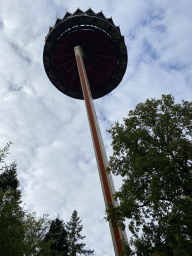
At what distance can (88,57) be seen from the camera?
3198 centimetres

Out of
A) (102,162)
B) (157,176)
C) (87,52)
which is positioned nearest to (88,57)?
(87,52)

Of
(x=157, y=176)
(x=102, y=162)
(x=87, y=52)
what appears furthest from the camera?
(x=87, y=52)

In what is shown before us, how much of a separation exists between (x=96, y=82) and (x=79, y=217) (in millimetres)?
26715

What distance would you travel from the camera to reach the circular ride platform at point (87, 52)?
2623 cm

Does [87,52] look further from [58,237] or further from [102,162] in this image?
[58,237]

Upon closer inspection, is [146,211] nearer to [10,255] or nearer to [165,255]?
[165,255]

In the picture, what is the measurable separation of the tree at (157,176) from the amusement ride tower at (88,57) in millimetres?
8855

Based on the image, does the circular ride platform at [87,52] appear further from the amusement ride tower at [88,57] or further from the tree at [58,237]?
the tree at [58,237]

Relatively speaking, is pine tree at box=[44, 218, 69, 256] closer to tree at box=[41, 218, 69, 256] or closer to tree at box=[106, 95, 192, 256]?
tree at box=[41, 218, 69, 256]

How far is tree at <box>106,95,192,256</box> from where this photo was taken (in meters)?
7.03

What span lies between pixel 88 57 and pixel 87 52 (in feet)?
2.91

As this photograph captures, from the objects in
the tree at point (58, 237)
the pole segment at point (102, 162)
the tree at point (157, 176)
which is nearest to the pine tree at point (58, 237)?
the tree at point (58, 237)

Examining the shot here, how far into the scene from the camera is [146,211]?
856 centimetres

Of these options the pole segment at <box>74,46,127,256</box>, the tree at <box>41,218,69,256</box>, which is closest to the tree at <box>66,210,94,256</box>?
the tree at <box>41,218,69,256</box>
